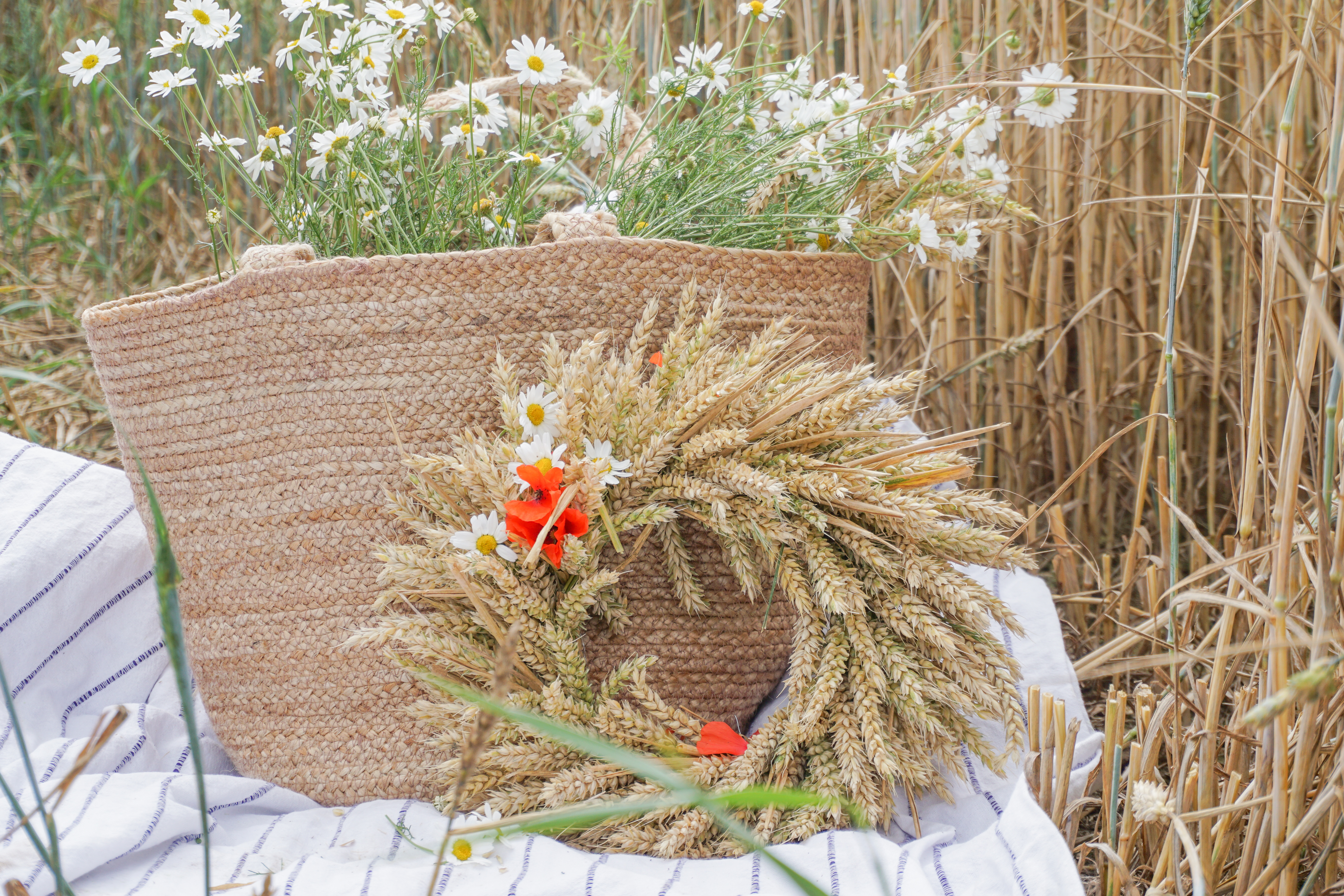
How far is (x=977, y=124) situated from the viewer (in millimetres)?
949

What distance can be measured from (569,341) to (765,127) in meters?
0.37

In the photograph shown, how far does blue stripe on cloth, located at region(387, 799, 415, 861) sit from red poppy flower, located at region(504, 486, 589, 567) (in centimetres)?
24

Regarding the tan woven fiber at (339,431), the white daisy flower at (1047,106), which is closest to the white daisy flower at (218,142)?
the tan woven fiber at (339,431)

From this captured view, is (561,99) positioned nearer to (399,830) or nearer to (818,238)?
(818,238)

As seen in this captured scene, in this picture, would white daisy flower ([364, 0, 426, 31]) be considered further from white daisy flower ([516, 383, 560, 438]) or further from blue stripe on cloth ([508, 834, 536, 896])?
blue stripe on cloth ([508, 834, 536, 896])

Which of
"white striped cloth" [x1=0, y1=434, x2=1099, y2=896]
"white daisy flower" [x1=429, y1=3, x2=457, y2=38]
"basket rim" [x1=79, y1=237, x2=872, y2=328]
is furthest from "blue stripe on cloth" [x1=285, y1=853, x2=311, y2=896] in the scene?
"white daisy flower" [x1=429, y1=3, x2=457, y2=38]

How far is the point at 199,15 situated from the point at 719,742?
74 centimetres

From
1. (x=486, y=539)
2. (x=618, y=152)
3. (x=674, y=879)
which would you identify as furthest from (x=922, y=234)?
(x=674, y=879)

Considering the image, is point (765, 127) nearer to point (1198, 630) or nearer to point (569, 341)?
point (569, 341)

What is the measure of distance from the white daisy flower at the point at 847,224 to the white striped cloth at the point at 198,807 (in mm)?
410

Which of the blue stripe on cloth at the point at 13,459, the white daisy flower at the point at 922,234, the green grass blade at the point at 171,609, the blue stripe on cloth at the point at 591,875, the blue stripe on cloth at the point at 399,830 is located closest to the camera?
the green grass blade at the point at 171,609

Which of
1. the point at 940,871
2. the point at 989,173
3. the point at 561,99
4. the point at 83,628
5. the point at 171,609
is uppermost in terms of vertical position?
the point at 561,99

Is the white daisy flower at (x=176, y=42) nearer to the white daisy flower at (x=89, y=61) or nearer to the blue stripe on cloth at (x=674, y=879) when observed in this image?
the white daisy flower at (x=89, y=61)

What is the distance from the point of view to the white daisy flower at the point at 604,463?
788mm
